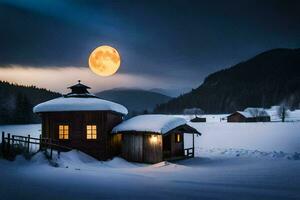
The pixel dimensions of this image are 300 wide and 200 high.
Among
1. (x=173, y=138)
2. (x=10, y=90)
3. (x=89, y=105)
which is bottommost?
(x=173, y=138)

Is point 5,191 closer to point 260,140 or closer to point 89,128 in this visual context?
point 89,128

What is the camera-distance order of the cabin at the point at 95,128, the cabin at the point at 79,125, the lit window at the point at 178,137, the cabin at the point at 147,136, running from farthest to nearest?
the lit window at the point at 178,137 < the cabin at the point at 79,125 < the cabin at the point at 95,128 < the cabin at the point at 147,136

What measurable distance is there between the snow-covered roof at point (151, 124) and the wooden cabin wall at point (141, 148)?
0.68 meters

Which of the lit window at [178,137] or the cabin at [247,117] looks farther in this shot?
the cabin at [247,117]

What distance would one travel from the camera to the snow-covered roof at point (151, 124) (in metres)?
26.9

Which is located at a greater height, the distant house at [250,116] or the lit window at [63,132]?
the distant house at [250,116]

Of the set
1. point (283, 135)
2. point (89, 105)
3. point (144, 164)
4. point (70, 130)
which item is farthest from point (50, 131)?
point (283, 135)

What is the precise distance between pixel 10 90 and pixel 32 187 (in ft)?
376

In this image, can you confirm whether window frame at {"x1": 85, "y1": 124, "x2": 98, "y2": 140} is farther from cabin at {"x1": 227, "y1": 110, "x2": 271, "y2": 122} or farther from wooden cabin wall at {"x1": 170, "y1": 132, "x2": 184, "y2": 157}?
cabin at {"x1": 227, "y1": 110, "x2": 271, "y2": 122}

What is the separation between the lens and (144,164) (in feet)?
90.0

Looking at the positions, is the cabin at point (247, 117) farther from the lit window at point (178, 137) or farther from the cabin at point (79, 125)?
the cabin at point (79, 125)

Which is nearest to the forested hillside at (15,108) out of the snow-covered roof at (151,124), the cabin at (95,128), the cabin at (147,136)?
the cabin at (95,128)

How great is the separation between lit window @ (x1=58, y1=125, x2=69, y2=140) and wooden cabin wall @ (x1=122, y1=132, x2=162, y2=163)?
16.2 ft

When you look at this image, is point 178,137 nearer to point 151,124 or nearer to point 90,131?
point 151,124
